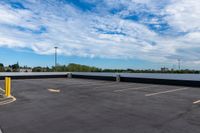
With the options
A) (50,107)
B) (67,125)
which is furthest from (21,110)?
(67,125)

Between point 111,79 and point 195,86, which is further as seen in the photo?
point 111,79

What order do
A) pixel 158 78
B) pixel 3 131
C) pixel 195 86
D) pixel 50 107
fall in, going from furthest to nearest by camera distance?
pixel 158 78 → pixel 195 86 → pixel 50 107 → pixel 3 131

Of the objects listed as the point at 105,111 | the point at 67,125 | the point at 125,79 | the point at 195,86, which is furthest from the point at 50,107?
the point at 125,79

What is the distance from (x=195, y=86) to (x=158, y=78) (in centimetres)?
380

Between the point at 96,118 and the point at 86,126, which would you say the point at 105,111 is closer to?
the point at 96,118

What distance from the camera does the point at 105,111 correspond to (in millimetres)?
8359

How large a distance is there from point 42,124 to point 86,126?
1.28 meters

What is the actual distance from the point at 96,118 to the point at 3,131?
2728 mm

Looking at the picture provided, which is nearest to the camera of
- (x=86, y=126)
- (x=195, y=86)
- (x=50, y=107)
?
(x=86, y=126)

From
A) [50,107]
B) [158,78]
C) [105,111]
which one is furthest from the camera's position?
[158,78]

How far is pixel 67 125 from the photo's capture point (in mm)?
6418

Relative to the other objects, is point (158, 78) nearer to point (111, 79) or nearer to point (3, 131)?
point (111, 79)

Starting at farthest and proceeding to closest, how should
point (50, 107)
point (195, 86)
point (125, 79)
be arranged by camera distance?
point (125, 79) → point (195, 86) → point (50, 107)

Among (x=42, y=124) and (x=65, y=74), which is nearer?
(x=42, y=124)
